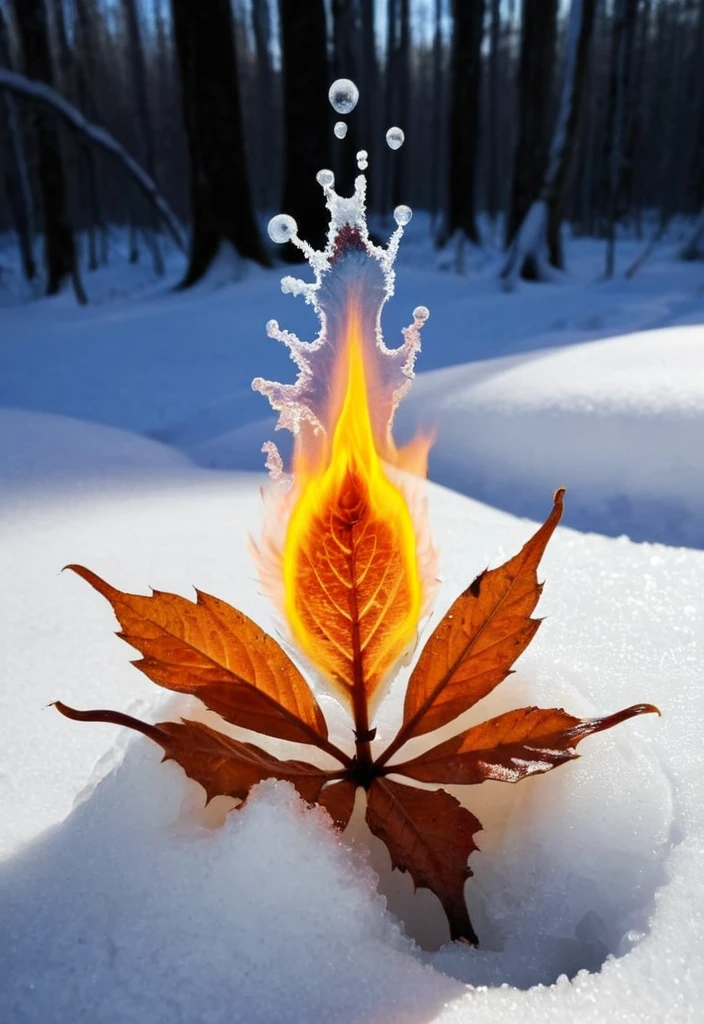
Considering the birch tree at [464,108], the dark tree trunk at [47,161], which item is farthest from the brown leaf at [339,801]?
the birch tree at [464,108]

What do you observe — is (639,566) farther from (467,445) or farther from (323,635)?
(467,445)

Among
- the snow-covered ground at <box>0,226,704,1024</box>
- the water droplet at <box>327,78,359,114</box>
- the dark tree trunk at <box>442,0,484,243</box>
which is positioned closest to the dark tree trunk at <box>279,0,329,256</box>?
the dark tree trunk at <box>442,0,484,243</box>

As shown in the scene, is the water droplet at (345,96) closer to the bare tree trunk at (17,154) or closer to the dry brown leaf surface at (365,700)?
the dry brown leaf surface at (365,700)

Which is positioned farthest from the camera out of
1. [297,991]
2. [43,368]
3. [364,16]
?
[364,16]

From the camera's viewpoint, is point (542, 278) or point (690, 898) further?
point (542, 278)

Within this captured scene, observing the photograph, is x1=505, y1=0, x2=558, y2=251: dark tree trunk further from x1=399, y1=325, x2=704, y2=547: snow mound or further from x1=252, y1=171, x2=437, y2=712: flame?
x1=252, y1=171, x2=437, y2=712: flame

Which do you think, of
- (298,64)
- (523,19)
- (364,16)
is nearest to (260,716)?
(298,64)

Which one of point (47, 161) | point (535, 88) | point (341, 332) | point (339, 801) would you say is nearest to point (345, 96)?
point (341, 332)

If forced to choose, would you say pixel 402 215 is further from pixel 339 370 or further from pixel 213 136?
pixel 213 136
